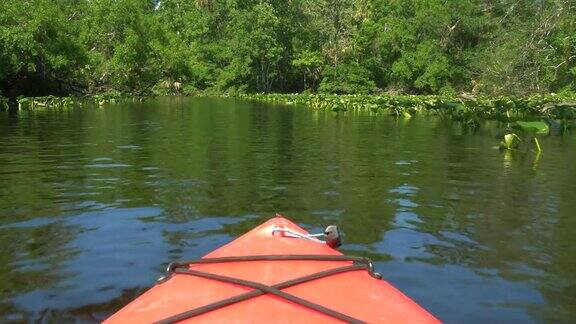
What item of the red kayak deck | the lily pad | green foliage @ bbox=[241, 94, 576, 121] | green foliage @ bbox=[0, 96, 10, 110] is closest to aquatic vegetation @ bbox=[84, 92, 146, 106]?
green foliage @ bbox=[0, 96, 10, 110]

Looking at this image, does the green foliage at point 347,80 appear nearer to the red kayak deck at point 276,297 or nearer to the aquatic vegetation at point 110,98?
the aquatic vegetation at point 110,98

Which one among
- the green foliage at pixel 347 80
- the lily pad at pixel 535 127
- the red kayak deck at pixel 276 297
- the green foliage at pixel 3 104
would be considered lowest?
the red kayak deck at pixel 276 297

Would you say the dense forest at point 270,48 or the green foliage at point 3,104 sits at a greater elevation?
the dense forest at point 270,48

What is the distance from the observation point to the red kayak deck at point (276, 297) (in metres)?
2.47

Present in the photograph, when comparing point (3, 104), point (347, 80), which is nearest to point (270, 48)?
point (347, 80)

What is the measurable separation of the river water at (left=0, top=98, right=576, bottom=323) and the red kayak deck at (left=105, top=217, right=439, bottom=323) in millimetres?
1099

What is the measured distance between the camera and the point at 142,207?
21.8ft

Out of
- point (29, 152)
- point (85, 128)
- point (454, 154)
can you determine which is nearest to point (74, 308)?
point (29, 152)

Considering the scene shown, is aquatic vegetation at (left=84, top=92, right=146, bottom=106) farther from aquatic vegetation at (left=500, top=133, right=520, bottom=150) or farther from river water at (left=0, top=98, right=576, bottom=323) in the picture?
aquatic vegetation at (left=500, top=133, right=520, bottom=150)

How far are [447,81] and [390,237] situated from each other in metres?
43.2

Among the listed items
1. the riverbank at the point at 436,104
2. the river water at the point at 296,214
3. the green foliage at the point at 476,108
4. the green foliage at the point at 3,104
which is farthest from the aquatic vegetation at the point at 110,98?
the river water at the point at 296,214

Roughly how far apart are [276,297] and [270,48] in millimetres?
49791

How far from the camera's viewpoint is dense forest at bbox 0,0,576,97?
35156mm

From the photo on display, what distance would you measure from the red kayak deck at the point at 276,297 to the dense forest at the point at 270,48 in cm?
3045
